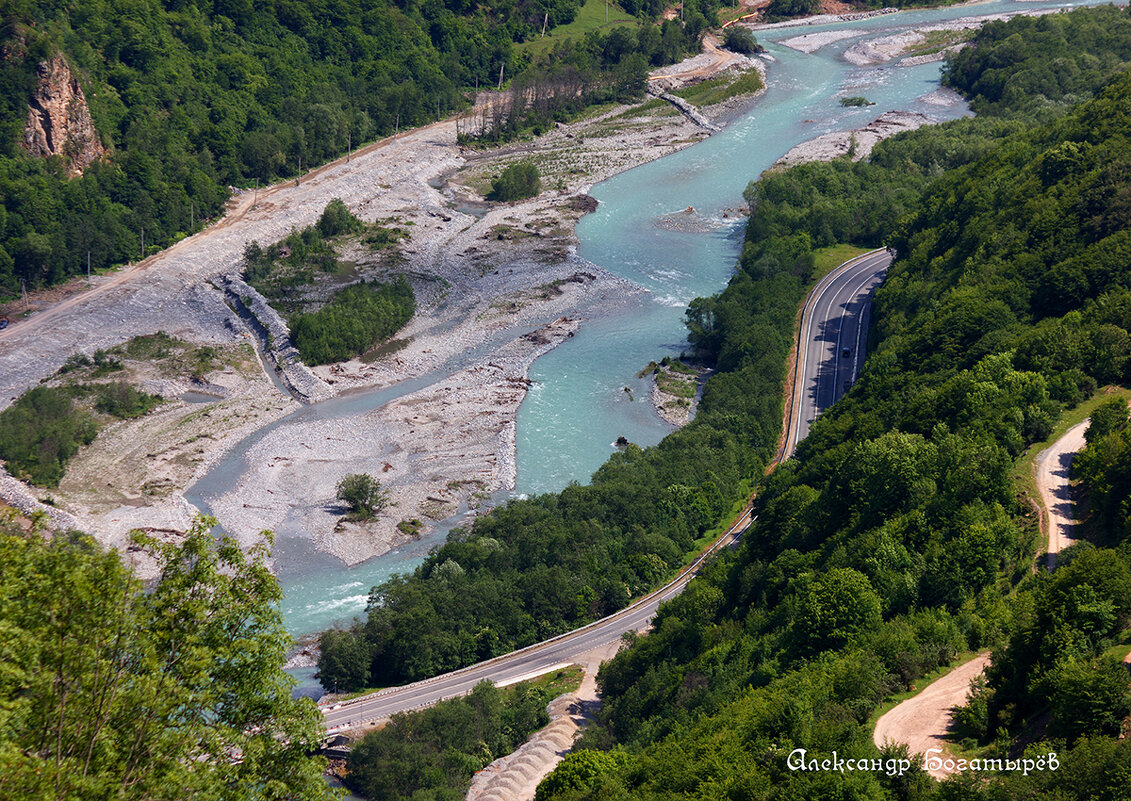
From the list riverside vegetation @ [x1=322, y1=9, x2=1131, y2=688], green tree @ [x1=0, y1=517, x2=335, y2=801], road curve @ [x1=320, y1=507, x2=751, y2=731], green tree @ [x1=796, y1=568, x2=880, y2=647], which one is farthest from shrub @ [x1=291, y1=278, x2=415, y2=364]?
green tree @ [x1=0, y1=517, x2=335, y2=801]

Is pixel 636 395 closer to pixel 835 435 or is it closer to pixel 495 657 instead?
pixel 835 435

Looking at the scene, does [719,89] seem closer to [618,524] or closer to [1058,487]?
[618,524]

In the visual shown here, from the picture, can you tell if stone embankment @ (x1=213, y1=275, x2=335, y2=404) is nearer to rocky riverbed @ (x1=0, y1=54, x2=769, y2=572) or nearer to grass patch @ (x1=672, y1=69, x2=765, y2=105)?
rocky riverbed @ (x1=0, y1=54, x2=769, y2=572)

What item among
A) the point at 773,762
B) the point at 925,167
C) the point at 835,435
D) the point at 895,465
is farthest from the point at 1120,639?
the point at 925,167

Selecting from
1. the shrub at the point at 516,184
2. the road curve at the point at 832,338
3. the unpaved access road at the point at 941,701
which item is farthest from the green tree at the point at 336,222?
the unpaved access road at the point at 941,701

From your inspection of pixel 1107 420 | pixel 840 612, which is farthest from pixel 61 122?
pixel 1107 420

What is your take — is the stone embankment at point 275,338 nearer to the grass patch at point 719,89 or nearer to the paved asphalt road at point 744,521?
the paved asphalt road at point 744,521
